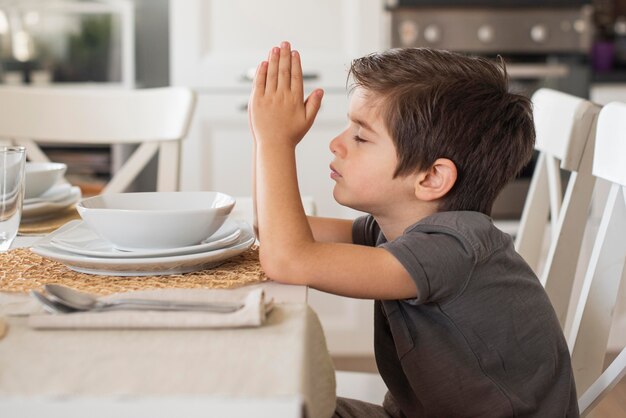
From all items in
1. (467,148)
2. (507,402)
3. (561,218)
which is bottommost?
(507,402)

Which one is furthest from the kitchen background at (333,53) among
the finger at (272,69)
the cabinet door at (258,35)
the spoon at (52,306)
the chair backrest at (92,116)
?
the spoon at (52,306)

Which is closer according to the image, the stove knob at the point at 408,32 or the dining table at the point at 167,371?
the dining table at the point at 167,371

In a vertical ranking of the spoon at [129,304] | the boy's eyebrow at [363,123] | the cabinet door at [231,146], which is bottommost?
the cabinet door at [231,146]

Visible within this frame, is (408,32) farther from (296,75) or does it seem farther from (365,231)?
(296,75)

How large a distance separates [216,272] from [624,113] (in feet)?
1.77

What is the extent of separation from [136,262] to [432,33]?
2123 millimetres

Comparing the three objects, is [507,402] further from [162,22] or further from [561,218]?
[162,22]

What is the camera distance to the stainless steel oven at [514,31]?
2.84 m

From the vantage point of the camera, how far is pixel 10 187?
994mm

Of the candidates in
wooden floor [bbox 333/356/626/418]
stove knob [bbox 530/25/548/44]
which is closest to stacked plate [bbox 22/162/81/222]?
wooden floor [bbox 333/356/626/418]

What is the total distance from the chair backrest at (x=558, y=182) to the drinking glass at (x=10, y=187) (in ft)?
2.39

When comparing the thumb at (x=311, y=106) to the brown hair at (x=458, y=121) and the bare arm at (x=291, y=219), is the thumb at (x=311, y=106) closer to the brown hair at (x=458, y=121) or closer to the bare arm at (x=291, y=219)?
the bare arm at (x=291, y=219)

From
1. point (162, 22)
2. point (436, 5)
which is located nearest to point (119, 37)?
point (162, 22)

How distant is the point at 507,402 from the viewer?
0.99 meters
